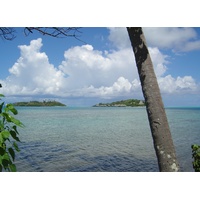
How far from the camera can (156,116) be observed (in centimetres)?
140

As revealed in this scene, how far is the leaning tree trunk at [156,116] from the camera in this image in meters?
1.39

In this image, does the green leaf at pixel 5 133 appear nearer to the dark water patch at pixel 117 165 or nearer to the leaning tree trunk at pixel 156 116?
the leaning tree trunk at pixel 156 116

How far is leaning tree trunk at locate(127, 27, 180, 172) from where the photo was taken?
1.39m

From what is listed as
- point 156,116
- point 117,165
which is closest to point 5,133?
point 156,116

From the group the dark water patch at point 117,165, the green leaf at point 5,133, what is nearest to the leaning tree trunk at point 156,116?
the green leaf at point 5,133

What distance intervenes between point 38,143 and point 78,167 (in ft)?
8.38

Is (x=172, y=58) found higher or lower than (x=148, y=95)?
higher

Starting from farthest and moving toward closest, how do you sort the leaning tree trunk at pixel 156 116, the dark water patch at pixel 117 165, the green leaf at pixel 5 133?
the dark water patch at pixel 117 165
the leaning tree trunk at pixel 156 116
the green leaf at pixel 5 133

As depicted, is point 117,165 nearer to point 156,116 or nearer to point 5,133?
point 156,116

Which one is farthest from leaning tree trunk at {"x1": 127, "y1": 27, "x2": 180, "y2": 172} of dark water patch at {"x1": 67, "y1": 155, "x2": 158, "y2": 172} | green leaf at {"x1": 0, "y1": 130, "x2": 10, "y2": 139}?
dark water patch at {"x1": 67, "y1": 155, "x2": 158, "y2": 172}

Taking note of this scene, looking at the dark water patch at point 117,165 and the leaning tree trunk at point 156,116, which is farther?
the dark water patch at point 117,165
